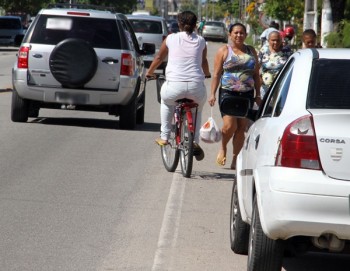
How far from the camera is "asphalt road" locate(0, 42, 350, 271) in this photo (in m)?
7.49

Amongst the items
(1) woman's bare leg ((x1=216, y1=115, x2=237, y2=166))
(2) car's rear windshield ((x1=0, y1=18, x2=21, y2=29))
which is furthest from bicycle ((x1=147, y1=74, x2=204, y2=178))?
(2) car's rear windshield ((x1=0, y1=18, x2=21, y2=29))

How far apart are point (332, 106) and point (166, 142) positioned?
5767 millimetres

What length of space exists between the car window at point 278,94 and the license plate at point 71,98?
28.1 ft

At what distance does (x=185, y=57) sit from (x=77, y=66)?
4.30m

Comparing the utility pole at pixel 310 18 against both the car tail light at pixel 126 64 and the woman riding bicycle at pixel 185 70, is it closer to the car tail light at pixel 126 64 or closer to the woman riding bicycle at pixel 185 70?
the car tail light at pixel 126 64

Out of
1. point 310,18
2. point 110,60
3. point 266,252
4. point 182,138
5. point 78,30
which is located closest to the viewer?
point 266,252

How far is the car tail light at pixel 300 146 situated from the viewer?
19.3 ft

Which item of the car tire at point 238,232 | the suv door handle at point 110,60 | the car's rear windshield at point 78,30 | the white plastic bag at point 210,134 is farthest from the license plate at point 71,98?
the car tire at point 238,232

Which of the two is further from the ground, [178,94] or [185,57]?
[185,57]

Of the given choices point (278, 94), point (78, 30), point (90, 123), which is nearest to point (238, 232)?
point (278, 94)

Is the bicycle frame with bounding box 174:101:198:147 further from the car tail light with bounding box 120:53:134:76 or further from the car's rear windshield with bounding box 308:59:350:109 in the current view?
the car's rear windshield with bounding box 308:59:350:109

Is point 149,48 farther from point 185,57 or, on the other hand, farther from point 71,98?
point 185,57

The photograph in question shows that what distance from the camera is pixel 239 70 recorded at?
12.0 m

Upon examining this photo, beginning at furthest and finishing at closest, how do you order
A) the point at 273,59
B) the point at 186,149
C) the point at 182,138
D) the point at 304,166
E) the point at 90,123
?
the point at 90,123, the point at 273,59, the point at 182,138, the point at 186,149, the point at 304,166
